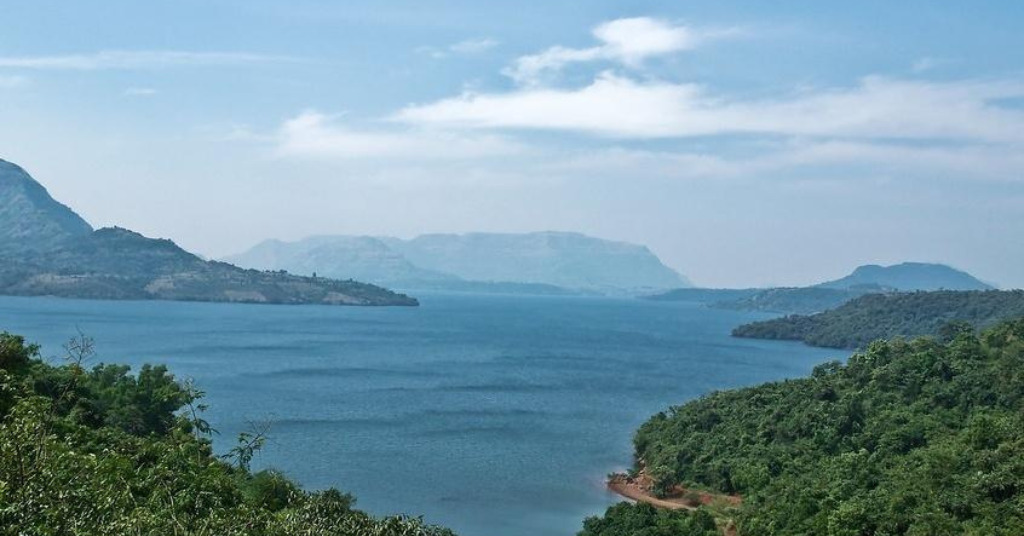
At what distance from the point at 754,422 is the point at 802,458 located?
841cm

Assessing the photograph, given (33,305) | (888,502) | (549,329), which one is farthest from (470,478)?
(33,305)

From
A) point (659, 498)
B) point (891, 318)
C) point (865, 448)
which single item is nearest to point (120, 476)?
point (659, 498)

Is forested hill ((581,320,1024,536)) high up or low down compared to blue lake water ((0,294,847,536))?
up

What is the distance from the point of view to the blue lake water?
47719 millimetres

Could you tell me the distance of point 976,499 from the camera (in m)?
28.4

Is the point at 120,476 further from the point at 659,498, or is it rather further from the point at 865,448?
the point at 865,448

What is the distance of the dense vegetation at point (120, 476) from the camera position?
10.1m

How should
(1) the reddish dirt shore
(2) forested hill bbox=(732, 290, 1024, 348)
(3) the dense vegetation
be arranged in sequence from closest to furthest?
1. (3) the dense vegetation
2. (1) the reddish dirt shore
3. (2) forested hill bbox=(732, 290, 1024, 348)

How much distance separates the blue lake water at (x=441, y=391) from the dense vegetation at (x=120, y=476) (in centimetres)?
1144

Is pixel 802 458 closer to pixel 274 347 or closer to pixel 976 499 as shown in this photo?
pixel 976 499

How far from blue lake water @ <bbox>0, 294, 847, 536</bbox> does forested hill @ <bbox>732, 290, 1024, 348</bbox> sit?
8.51 metres

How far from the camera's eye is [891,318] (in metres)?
155

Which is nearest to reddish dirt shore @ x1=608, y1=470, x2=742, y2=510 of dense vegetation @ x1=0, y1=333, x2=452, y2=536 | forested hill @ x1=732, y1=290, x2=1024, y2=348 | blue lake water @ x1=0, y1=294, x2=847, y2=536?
blue lake water @ x1=0, y1=294, x2=847, y2=536

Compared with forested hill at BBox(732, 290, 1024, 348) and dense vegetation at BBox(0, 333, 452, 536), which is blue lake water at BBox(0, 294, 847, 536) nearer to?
forested hill at BBox(732, 290, 1024, 348)
